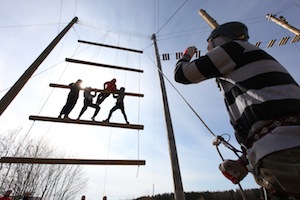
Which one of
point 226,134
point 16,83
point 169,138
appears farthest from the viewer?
point 169,138

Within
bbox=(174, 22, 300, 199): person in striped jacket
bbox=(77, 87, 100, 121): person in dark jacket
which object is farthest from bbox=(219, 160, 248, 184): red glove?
bbox=(77, 87, 100, 121): person in dark jacket

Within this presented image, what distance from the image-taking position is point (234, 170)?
122cm

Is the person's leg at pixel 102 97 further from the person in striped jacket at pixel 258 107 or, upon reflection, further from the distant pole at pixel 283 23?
the distant pole at pixel 283 23

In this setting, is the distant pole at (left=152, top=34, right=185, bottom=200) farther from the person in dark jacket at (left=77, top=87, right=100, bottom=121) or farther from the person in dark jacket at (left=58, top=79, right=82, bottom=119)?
the person in dark jacket at (left=58, top=79, right=82, bottom=119)

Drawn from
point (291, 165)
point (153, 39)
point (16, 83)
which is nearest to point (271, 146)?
point (291, 165)

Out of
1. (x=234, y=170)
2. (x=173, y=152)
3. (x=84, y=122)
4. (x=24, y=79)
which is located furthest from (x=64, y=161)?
(x=234, y=170)

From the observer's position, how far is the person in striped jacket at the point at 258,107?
2.87 feet

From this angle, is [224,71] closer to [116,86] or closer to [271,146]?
[271,146]

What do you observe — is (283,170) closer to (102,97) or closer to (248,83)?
(248,83)

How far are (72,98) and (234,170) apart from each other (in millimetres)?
7025

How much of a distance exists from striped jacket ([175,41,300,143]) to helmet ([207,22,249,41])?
0.21 metres

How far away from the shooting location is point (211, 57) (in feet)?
4.03

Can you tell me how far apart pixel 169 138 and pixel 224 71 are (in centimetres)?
455

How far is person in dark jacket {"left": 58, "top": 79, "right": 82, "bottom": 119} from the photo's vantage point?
22.4ft
